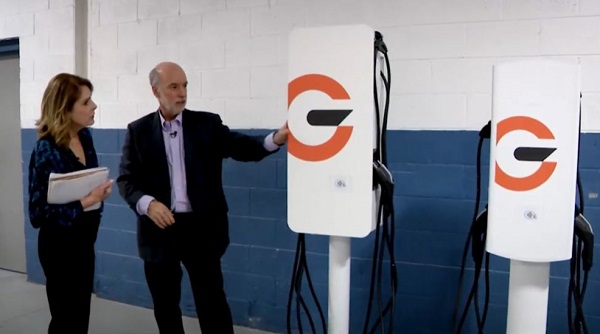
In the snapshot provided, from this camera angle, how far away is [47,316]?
299cm

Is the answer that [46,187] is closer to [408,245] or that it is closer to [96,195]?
[96,195]

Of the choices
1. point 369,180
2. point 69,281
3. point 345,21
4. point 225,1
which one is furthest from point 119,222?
point 369,180

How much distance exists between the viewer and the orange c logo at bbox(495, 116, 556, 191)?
139cm

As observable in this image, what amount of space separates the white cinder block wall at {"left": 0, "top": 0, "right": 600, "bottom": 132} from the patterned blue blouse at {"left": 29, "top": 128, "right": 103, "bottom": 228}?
3.52ft

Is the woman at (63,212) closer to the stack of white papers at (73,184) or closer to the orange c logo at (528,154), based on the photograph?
the stack of white papers at (73,184)

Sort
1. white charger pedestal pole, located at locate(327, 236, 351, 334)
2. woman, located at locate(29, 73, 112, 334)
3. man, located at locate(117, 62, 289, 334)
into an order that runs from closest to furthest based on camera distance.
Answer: white charger pedestal pole, located at locate(327, 236, 351, 334), woman, located at locate(29, 73, 112, 334), man, located at locate(117, 62, 289, 334)

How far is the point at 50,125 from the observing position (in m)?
1.92

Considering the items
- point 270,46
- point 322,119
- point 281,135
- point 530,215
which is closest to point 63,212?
point 281,135

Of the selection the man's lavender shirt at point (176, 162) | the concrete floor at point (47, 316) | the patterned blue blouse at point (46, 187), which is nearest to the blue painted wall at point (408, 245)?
the concrete floor at point (47, 316)

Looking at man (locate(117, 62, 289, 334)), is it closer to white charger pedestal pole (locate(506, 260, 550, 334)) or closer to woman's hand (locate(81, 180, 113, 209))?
woman's hand (locate(81, 180, 113, 209))

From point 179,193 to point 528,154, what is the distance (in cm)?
143

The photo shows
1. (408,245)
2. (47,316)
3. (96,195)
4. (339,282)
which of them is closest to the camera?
(339,282)

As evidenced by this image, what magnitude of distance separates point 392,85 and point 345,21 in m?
0.42

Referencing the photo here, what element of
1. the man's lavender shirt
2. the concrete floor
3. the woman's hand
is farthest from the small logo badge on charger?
the concrete floor
